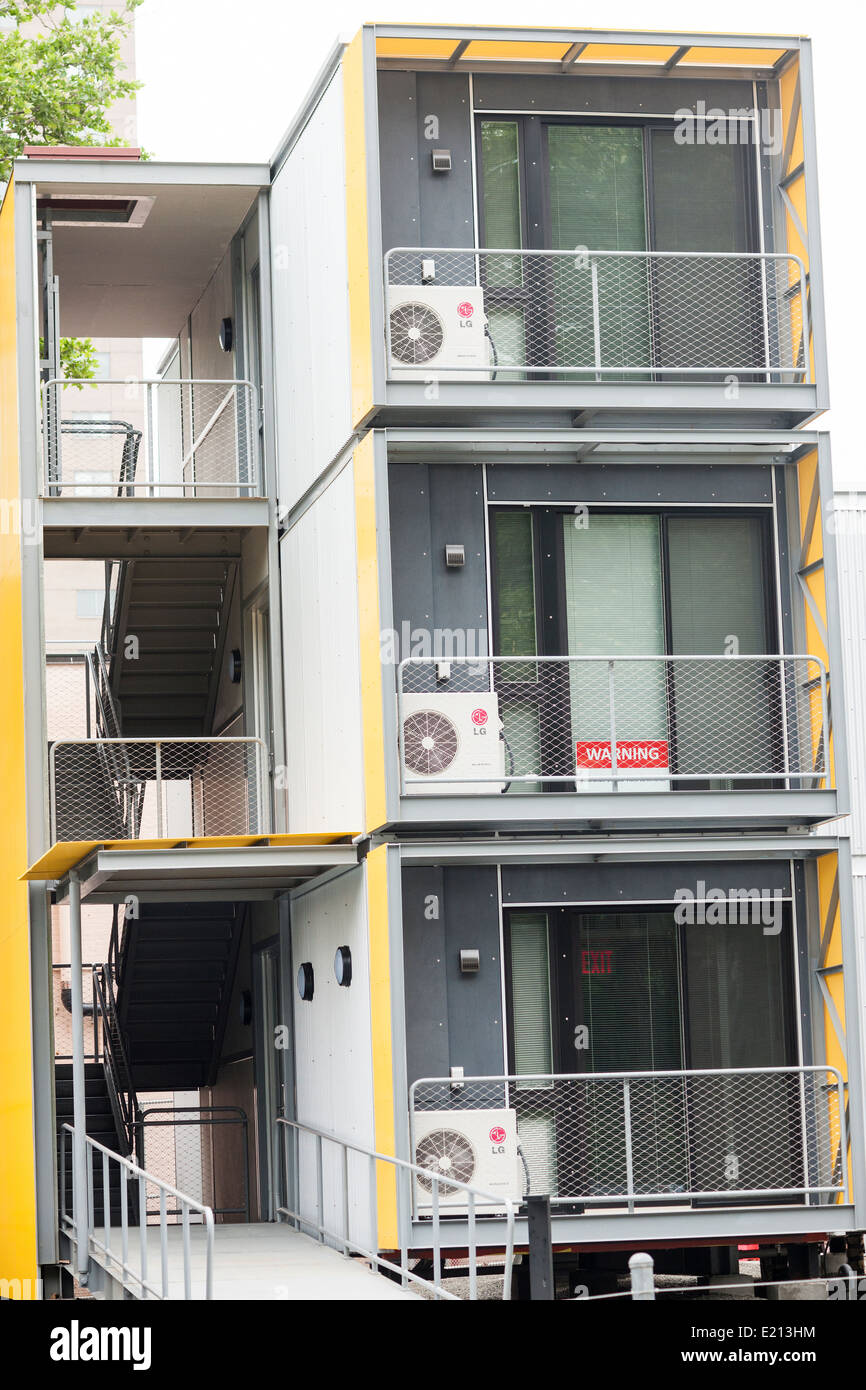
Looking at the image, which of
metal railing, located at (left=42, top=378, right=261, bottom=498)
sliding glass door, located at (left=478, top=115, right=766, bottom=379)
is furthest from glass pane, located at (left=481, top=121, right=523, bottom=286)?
metal railing, located at (left=42, top=378, right=261, bottom=498)

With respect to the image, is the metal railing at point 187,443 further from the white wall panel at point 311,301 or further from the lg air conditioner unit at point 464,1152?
the lg air conditioner unit at point 464,1152

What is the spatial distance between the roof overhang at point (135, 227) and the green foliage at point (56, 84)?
4.81 m

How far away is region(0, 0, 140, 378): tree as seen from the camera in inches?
1031

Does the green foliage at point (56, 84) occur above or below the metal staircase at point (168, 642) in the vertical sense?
above

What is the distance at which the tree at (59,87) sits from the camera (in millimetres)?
26188

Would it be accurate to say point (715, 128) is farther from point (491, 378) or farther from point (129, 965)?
point (129, 965)

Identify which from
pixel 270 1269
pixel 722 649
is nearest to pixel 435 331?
pixel 722 649

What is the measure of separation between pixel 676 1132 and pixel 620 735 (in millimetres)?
2926

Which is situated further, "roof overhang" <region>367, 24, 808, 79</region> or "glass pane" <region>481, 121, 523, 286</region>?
"glass pane" <region>481, 121, 523, 286</region>

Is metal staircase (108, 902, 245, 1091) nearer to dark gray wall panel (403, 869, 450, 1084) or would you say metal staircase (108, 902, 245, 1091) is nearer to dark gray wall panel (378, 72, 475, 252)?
dark gray wall panel (403, 869, 450, 1084)

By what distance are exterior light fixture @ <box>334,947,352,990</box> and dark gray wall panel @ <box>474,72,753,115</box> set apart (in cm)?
650

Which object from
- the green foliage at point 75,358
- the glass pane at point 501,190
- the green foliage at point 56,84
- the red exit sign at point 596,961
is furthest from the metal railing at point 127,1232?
the green foliage at point 56,84
